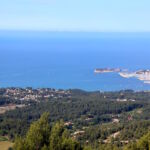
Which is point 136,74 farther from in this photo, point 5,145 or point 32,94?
point 5,145

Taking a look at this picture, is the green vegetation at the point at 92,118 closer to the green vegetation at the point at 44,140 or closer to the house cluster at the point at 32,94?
the house cluster at the point at 32,94

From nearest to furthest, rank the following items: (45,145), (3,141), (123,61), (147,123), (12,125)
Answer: (45,145)
(3,141)
(147,123)
(12,125)
(123,61)

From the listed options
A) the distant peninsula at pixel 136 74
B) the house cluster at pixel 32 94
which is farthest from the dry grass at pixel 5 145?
the distant peninsula at pixel 136 74

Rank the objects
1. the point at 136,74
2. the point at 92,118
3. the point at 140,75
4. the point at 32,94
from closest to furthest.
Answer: the point at 92,118 → the point at 32,94 → the point at 140,75 → the point at 136,74

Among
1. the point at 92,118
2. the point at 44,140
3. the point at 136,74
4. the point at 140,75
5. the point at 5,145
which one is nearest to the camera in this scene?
the point at 44,140

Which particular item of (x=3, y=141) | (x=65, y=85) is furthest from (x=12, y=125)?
(x=65, y=85)

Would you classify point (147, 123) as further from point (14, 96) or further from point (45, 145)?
point (14, 96)

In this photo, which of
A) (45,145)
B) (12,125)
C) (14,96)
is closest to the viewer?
(45,145)

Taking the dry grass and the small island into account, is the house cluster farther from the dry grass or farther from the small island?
the small island

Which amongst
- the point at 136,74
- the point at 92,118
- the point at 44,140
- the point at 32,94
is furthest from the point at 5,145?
the point at 136,74
